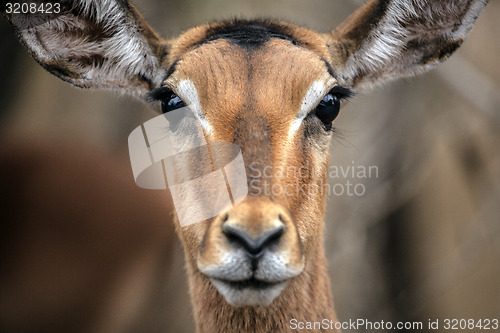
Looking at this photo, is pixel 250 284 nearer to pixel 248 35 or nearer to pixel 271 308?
pixel 271 308

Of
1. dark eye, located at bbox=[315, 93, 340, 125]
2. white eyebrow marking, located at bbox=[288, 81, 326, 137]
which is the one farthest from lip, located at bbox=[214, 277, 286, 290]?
dark eye, located at bbox=[315, 93, 340, 125]

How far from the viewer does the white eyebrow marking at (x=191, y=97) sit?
126 inches

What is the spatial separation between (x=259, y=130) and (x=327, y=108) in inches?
26.8

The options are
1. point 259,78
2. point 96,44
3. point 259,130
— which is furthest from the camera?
point 96,44

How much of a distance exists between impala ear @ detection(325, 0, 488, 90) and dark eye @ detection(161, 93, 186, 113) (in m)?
1.28

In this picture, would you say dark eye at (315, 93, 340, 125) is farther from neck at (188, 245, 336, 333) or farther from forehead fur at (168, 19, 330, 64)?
neck at (188, 245, 336, 333)

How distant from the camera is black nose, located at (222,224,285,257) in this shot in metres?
2.43

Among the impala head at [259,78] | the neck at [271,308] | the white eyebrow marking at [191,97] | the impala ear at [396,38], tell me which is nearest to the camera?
the impala head at [259,78]

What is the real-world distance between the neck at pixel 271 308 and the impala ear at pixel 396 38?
151 centimetres

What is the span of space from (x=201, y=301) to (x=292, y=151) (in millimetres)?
1326

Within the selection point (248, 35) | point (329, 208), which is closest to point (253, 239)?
point (248, 35)

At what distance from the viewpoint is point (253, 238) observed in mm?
2434

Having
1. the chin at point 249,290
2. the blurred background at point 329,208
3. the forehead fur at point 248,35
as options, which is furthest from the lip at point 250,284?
the blurred background at point 329,208

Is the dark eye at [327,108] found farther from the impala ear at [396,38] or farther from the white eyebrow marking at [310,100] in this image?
the impala ear at [396,38]
